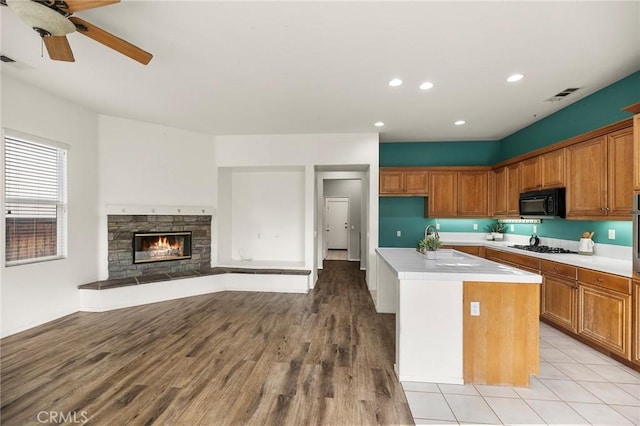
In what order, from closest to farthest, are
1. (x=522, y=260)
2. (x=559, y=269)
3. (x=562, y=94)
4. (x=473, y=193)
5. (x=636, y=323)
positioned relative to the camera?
(x=636, y=323) → (x=559, y=269) → (x=562, y=94) → (x=522, y=260) → (x=473, y=193)

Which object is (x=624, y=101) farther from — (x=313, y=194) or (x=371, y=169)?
(x=313, y=194)

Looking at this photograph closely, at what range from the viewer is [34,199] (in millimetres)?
3262

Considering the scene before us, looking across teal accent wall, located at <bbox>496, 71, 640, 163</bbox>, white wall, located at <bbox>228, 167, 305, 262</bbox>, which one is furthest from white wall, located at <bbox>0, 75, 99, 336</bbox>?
teal accent wall, located at <bbox>496, 71, 640, 163</bbox>

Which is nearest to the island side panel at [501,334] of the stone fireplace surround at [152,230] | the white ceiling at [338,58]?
the white ceiling at [338,58]

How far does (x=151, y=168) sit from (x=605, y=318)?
6194 mm

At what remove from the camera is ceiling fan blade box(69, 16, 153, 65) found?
1840 mm

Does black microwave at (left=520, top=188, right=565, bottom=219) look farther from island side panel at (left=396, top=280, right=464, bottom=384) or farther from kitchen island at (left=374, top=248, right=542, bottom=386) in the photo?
island side panel at (left=396, top=280, right=464, bottom=384)

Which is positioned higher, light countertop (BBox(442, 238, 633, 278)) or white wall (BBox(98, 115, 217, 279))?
white wall (BBox(98, 115, 217, 279))

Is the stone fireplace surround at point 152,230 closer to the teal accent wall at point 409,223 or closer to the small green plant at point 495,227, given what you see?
the teal accent wall at point 409,223

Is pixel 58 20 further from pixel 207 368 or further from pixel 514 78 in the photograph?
pixel 514 78

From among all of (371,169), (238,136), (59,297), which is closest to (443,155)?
(371,169)

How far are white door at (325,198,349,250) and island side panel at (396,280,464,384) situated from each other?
7630mm

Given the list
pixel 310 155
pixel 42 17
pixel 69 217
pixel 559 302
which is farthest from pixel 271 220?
pixel 559 302

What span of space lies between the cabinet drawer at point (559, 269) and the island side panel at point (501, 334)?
1.33 m
